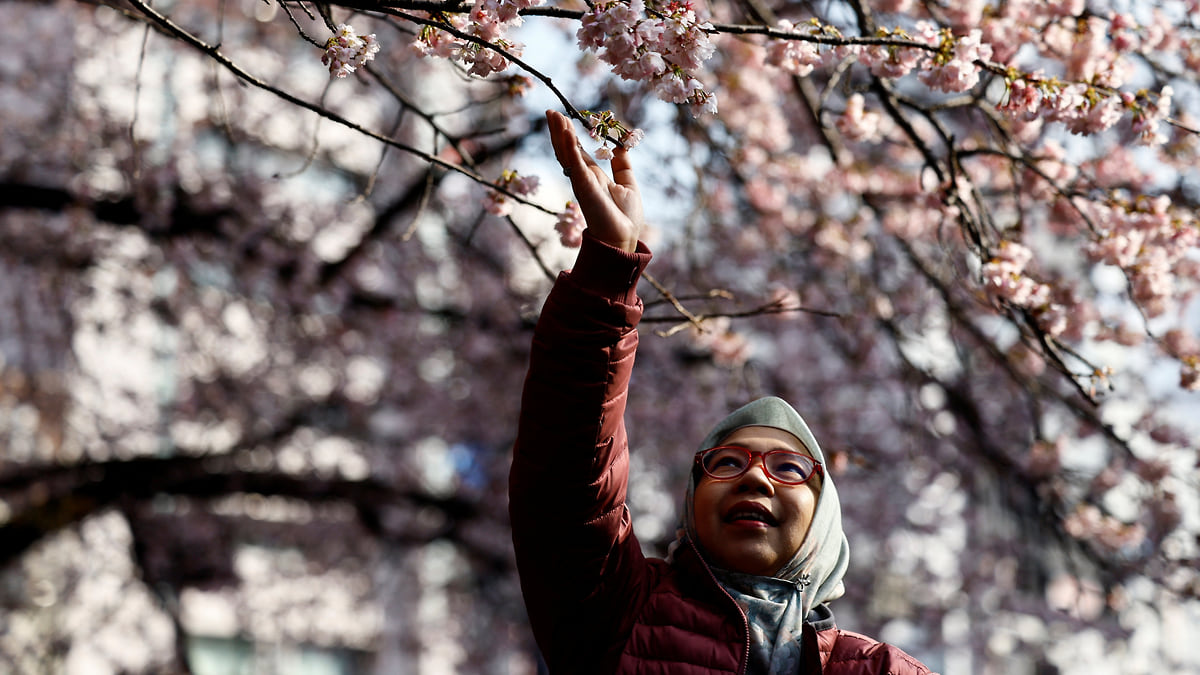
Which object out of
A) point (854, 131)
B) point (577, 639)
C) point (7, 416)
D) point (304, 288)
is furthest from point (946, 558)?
point (577, 639)

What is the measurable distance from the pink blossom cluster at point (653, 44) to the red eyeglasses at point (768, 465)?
0.59 meters

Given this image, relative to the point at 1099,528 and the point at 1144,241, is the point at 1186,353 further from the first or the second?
the point at 1099,528

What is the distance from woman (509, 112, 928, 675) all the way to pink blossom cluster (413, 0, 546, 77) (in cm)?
22

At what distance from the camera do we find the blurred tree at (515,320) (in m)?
3.81

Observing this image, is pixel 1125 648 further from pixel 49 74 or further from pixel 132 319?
pixel 49 74

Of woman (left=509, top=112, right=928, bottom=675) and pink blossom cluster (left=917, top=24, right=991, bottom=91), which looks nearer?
woman (left=509, top=112, right=928, bottom=675)

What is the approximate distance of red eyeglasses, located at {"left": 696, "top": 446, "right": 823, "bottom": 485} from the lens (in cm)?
203

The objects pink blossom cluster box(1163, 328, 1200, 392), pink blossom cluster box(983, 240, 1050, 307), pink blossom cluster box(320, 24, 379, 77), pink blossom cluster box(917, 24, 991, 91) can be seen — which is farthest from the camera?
pink blossom cluster box(1163, 328, 1200, 392)

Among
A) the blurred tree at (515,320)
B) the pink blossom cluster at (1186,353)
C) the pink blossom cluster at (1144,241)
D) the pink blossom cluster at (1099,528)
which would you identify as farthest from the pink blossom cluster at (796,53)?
the pink blossom cluster at (1099,528)

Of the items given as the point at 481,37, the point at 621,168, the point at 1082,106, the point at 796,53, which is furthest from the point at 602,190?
the point at 1082,106

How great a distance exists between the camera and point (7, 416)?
8.59m

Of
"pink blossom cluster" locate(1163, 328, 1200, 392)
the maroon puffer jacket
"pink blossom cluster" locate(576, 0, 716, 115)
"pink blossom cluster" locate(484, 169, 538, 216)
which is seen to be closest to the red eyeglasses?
the maroon puffer jacket

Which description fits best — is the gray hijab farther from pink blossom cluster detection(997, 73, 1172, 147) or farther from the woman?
pink blossom cluster detection(997, 73, 1172, 147)

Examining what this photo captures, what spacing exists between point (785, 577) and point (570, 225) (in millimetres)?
1127
